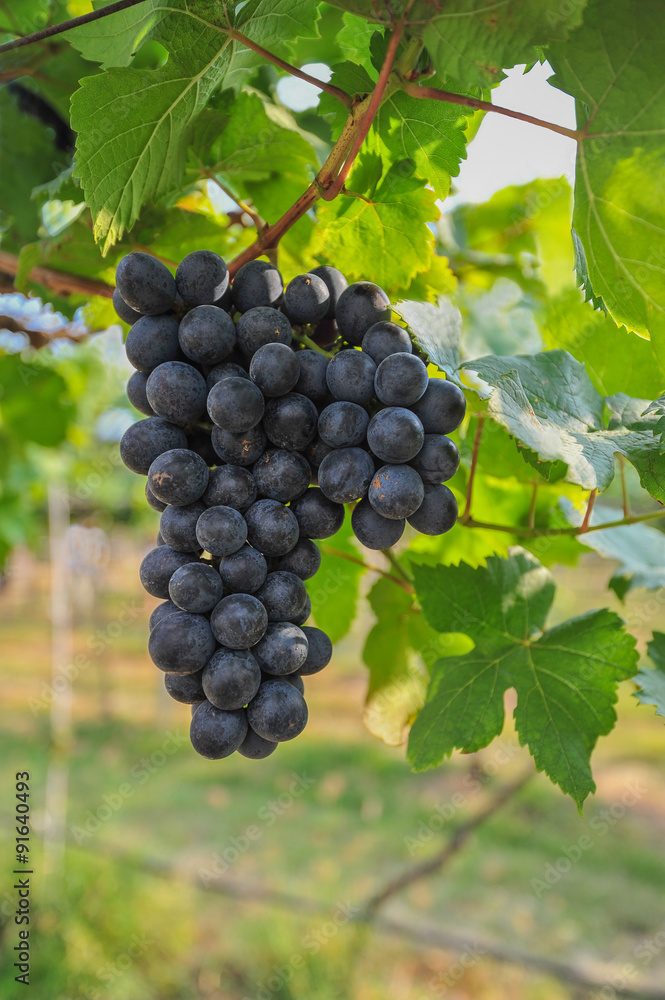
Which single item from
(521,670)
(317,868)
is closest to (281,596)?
(521,670)

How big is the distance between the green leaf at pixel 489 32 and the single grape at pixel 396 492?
0.31m

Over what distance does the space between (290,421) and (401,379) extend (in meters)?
0.11

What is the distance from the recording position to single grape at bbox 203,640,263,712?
21.0 inches

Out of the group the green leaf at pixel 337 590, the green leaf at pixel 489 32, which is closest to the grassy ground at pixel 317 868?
the green leaf at pixel 337 590

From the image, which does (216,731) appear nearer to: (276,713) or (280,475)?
(276,713)

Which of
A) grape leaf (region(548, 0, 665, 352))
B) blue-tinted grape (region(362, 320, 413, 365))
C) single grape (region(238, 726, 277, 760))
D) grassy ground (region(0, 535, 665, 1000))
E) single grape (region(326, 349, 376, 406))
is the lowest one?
grassy ground (region(0, 535, 665, 1000))

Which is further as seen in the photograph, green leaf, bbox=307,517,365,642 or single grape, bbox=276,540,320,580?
green leaf, bbox=307,517,365,642

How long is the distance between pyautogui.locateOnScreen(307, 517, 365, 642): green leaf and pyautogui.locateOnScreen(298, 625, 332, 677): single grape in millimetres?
422

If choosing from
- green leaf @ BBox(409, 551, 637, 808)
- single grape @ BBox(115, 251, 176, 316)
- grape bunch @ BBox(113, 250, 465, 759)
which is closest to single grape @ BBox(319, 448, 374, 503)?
grape bunch @ BBox(113, 250, 465, 759)

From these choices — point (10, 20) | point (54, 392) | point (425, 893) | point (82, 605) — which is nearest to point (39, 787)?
point (425, 893)

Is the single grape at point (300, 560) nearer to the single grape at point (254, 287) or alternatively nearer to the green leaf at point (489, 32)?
the single grape at point (254, 287)

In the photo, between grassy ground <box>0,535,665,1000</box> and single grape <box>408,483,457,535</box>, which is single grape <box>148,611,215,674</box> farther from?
grassy ground <box>0,535,665,1000</box>

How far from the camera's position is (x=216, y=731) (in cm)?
54

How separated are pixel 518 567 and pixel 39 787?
6.61 metres
